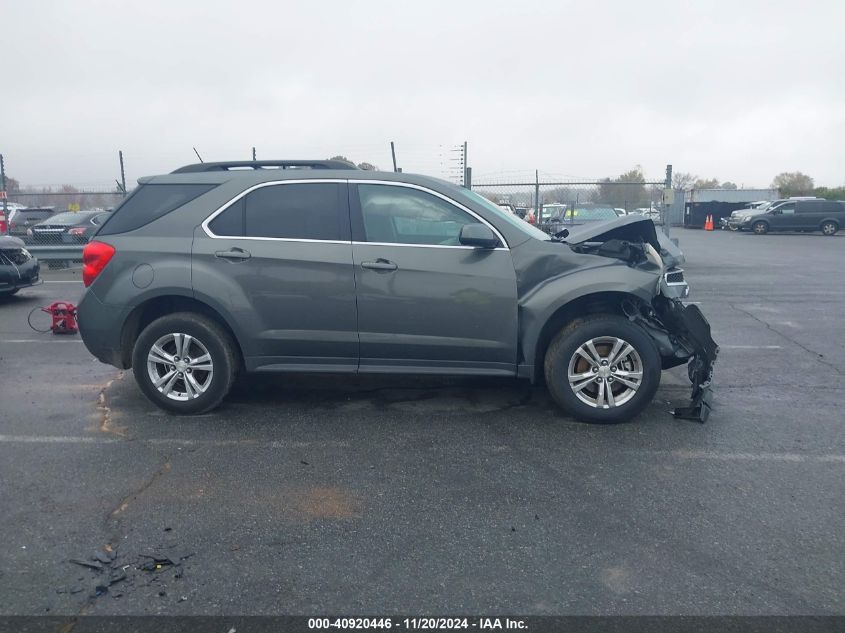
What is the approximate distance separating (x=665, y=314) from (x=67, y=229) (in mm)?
15261

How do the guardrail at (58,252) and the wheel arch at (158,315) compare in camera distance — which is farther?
the guardrail at (58,252)

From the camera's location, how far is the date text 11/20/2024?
114 inches

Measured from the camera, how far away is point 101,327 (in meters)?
5.47

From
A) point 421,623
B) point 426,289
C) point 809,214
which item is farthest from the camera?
point 809,214

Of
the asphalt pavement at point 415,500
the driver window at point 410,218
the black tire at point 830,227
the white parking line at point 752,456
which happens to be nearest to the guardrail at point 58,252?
the asphalt pavement at point 415,500

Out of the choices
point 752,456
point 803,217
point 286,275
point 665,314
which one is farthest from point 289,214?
point 803,217

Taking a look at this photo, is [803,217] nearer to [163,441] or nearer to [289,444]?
[289,444]

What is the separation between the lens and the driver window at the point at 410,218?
5336 mm

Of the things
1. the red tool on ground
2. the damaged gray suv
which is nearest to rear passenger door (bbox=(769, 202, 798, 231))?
the damaged gray suv

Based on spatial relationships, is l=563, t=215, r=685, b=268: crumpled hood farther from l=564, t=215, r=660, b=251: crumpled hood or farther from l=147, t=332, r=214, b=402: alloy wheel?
l=147, t=332, r=214, b=402: alloy wheel

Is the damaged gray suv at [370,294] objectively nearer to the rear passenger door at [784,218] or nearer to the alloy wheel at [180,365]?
the alloy wheel at [180,365]

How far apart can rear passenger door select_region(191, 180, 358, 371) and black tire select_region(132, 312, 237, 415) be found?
16 cm

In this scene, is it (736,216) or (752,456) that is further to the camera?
(736,216)

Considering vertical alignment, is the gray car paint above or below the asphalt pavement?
above
